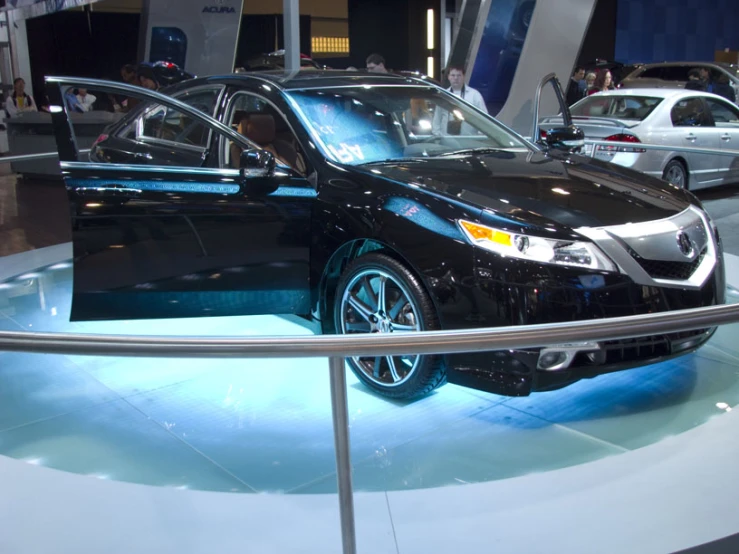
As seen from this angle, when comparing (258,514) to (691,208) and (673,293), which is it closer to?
(673,293)

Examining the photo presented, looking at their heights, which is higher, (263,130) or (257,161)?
(263,130)

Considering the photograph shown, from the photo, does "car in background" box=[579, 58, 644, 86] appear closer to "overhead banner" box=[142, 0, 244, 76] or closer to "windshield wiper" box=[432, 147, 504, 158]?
"overhead banner" box=[142, 0, 244, 76]

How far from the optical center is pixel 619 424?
3012mm

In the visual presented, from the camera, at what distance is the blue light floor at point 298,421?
2.76 metres

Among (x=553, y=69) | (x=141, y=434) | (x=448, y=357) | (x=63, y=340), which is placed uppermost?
(x=553, y=69)

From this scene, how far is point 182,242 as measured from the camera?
369cm

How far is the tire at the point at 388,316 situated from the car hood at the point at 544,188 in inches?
15.4

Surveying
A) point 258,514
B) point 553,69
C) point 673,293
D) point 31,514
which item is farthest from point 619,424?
point 553,69

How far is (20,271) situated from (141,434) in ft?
10.2

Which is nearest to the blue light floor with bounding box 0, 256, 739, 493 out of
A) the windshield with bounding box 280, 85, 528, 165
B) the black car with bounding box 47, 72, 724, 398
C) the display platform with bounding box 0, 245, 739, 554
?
the display platform with bounding box 0, 245, 739, 554

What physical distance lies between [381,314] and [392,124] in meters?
1.16

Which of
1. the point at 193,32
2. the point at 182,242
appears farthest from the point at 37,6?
the point at 182,242

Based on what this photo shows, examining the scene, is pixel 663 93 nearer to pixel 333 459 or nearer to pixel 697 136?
pixel 697 136

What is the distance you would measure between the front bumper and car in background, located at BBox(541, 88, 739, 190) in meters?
4.21
